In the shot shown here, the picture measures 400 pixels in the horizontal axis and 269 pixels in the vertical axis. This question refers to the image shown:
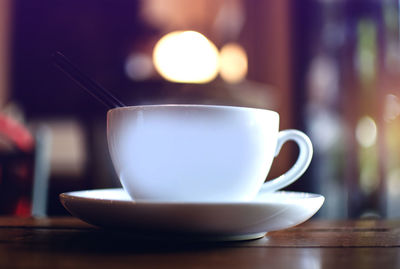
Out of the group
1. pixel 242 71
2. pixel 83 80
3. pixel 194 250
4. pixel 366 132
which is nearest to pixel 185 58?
pixel 242 71

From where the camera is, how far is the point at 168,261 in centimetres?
32

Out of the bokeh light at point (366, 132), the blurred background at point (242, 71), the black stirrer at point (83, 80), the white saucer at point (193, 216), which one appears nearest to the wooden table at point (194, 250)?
the white saucer at point (193, 216)

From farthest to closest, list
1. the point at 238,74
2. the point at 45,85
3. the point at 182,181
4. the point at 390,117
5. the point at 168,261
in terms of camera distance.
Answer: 1. the point at 238,74
2. the point at 45,85
3. the point at 390,117
4. the point at 182,181
5. the point at 168,261

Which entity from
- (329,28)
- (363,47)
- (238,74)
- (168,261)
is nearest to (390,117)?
(363,47)

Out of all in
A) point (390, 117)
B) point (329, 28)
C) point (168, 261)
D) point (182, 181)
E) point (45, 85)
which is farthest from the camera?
point (45, 85)

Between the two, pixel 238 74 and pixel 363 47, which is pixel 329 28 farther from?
pixel 238 74

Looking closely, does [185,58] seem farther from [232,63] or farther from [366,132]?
[366,132]

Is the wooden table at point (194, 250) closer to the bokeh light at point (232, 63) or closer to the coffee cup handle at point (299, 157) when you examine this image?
the coffee cup handle at point (299, 157)

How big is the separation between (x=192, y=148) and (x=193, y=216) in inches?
3.7

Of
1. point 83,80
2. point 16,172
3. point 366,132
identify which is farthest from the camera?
point 366,132

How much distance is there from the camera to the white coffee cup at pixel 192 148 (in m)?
0.43

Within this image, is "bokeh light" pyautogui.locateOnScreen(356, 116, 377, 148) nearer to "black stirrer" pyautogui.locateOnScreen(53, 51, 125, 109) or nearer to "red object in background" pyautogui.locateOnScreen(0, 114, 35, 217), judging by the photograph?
"red object in background" pyautogui.locateOnScreen(0, 114, 35, 217)

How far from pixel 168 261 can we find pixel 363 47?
8.78 feet

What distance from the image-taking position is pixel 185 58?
9.47ft
